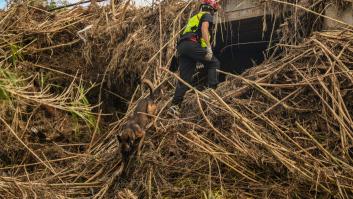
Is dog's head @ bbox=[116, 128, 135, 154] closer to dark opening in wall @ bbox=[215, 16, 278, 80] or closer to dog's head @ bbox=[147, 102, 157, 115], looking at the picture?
dog's head @ bbox=[147, 102, 157, 115]

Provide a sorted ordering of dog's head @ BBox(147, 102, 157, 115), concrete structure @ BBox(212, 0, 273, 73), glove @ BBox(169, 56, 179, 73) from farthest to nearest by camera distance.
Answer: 1. glove @ BBox(169, 56, 179, 73)
2. concrete structure @ BBox(212, 0, 273, 73)
3. dog's head @ BBox(147, 102, 157, 115)

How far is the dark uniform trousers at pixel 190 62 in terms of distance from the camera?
23.2 ft

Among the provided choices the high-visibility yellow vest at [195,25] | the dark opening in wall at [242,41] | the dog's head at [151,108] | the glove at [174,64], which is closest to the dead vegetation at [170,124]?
the dog's head at [151,108]

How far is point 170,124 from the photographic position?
20.8ft

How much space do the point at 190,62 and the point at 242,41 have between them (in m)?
2.30

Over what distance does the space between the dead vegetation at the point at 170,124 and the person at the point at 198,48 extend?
21cm

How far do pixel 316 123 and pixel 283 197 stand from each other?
0.99 meters

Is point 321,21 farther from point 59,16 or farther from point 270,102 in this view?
point 59,16

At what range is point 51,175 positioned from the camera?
6.87 m

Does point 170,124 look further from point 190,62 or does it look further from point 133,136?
point 190,62

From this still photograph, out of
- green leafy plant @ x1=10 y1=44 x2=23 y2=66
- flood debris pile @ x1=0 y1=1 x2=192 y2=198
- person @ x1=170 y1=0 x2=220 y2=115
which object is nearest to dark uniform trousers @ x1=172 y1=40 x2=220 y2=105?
person @ x1=170 y1=0 x2=220 y2=115

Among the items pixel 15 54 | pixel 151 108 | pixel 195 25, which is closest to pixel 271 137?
pixel 151 108

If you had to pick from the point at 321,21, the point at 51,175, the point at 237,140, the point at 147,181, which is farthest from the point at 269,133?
the point at 51,175

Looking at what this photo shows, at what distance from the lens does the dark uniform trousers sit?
23.2 ft
